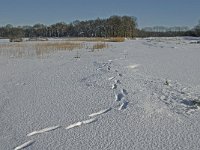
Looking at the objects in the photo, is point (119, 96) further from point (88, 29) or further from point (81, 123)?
point (88, 29)

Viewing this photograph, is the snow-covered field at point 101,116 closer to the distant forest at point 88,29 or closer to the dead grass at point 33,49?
the dead grass at point 33,49

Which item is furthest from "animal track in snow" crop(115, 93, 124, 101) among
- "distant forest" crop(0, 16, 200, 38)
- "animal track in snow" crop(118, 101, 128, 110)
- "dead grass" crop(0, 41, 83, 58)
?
"distant forest" crop(0, 16, 200, 38)

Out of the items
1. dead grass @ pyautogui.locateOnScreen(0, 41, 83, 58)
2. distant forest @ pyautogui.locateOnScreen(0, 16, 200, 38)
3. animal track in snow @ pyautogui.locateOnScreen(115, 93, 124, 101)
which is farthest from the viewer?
distant forest @ pyautogui.locateOnScreen(0, 16, 200, 38)

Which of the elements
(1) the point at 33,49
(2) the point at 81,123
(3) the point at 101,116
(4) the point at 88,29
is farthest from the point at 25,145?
(4) the point at 88,29

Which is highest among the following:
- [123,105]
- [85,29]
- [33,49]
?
[85,29]

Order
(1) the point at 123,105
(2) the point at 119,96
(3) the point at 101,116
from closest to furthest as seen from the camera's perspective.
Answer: (3) the point at 101,116 → (1) the point at 123,105 → (2) the point at 119,96

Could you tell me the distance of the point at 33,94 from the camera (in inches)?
275

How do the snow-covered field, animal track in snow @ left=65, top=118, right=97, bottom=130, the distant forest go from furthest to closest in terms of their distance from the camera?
the distant forest < animal track in snow @ left=65, top=118, right=97, bottom=130 < the snow-covered field

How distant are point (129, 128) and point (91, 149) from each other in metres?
0.88

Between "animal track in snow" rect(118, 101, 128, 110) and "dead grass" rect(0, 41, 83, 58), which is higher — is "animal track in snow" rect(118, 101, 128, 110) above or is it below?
below

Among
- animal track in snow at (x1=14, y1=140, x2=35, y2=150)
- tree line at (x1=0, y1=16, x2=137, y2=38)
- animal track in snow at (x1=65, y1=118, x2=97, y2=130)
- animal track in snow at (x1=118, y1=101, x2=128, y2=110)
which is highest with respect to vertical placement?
tree line at (x1=0, y1=16, x2=137, y2=38)

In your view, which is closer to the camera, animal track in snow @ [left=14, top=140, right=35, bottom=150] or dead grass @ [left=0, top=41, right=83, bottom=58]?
animal track in snow @ [left=14, top=140, right=35, bottom=150]

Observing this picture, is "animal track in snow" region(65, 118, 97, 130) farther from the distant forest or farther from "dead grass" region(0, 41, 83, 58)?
the distant forest

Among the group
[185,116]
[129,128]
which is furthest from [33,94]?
[185,116]
